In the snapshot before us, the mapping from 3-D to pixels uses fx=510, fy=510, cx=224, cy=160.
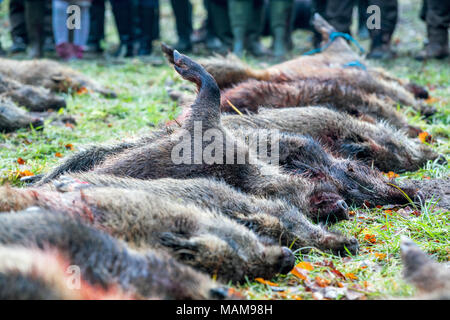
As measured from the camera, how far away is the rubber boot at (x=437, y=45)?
29.7 ft

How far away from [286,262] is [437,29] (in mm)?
7935

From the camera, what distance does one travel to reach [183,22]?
10.4m

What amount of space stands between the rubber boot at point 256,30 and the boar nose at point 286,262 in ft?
27.1

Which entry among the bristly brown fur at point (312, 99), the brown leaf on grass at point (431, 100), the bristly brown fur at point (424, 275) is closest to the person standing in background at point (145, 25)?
the brown leaf on grass at point (431, 100)

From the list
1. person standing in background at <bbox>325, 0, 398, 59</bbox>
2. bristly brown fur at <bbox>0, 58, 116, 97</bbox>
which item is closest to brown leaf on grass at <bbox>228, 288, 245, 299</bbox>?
bristly brown fur at <bbox>0, 58, 116, 97</bbox>

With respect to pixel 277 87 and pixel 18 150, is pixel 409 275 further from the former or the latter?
pixel 18 150

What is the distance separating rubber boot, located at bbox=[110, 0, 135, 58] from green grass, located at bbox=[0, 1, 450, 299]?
0.67 metres

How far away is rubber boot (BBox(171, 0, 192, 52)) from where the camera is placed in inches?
408

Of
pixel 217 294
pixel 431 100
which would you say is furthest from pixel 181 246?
pixel 431 100

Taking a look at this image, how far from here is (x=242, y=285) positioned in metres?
2.29

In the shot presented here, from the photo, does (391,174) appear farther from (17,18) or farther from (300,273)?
(17,18)

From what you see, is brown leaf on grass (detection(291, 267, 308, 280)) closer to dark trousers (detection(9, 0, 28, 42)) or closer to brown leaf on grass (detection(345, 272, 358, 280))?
brown leaf on grass (detection(345, 272, 358, 280))

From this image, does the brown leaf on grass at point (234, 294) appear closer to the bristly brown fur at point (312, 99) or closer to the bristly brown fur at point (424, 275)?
the bristly brown fur at point (424, 275)
